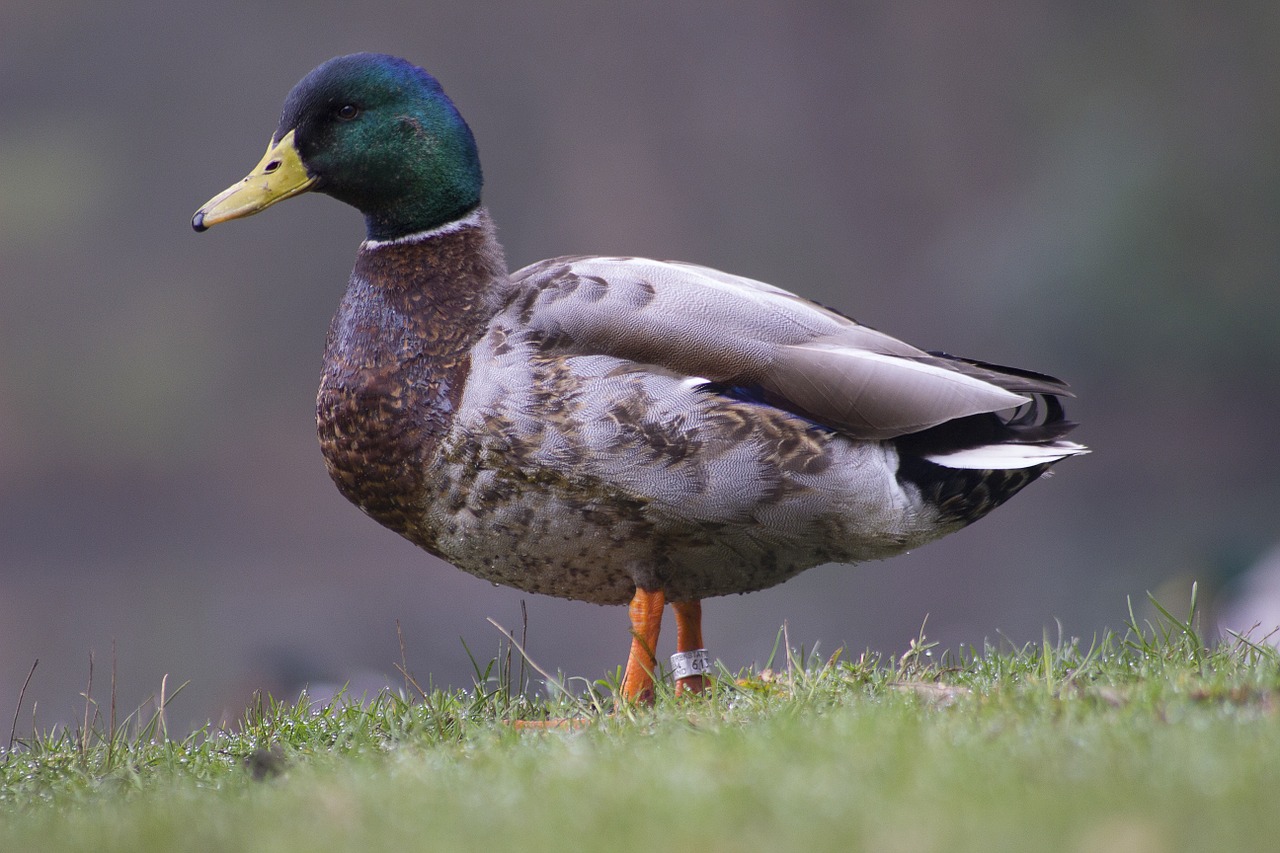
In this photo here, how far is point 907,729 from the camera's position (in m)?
2.14

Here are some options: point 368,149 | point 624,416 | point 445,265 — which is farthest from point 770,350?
point 368,149

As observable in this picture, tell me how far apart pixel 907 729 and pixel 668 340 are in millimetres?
1279

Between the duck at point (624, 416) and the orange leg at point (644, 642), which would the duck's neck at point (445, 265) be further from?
the orange leg at point (644, 642)

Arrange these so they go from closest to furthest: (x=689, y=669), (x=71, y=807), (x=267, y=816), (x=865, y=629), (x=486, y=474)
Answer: (x=267, y=816) < (x=71, y=807) < (x=486, y=474) < (x=689, y=669) < (x=865, y=629)

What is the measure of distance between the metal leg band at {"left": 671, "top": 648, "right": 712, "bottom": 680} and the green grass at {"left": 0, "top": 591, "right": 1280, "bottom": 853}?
Result: 25 cm

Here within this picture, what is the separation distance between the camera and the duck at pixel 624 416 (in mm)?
3107

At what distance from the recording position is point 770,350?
10.5 ft

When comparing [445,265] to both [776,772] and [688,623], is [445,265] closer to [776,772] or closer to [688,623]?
[688,623]

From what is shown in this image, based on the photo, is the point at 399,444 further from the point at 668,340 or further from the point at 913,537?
the point at 913,537

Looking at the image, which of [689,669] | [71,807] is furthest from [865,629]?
[71,807]

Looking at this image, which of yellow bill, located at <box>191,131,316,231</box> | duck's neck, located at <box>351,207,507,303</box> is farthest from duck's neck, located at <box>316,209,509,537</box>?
yellow bill, located at <box>191,131,316,231</box>

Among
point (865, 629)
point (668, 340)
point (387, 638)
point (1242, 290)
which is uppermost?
point (668, 340)

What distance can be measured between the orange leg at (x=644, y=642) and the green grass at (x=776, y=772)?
0.13 metres

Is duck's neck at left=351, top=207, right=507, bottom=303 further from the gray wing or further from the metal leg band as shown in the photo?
the metal leg band
